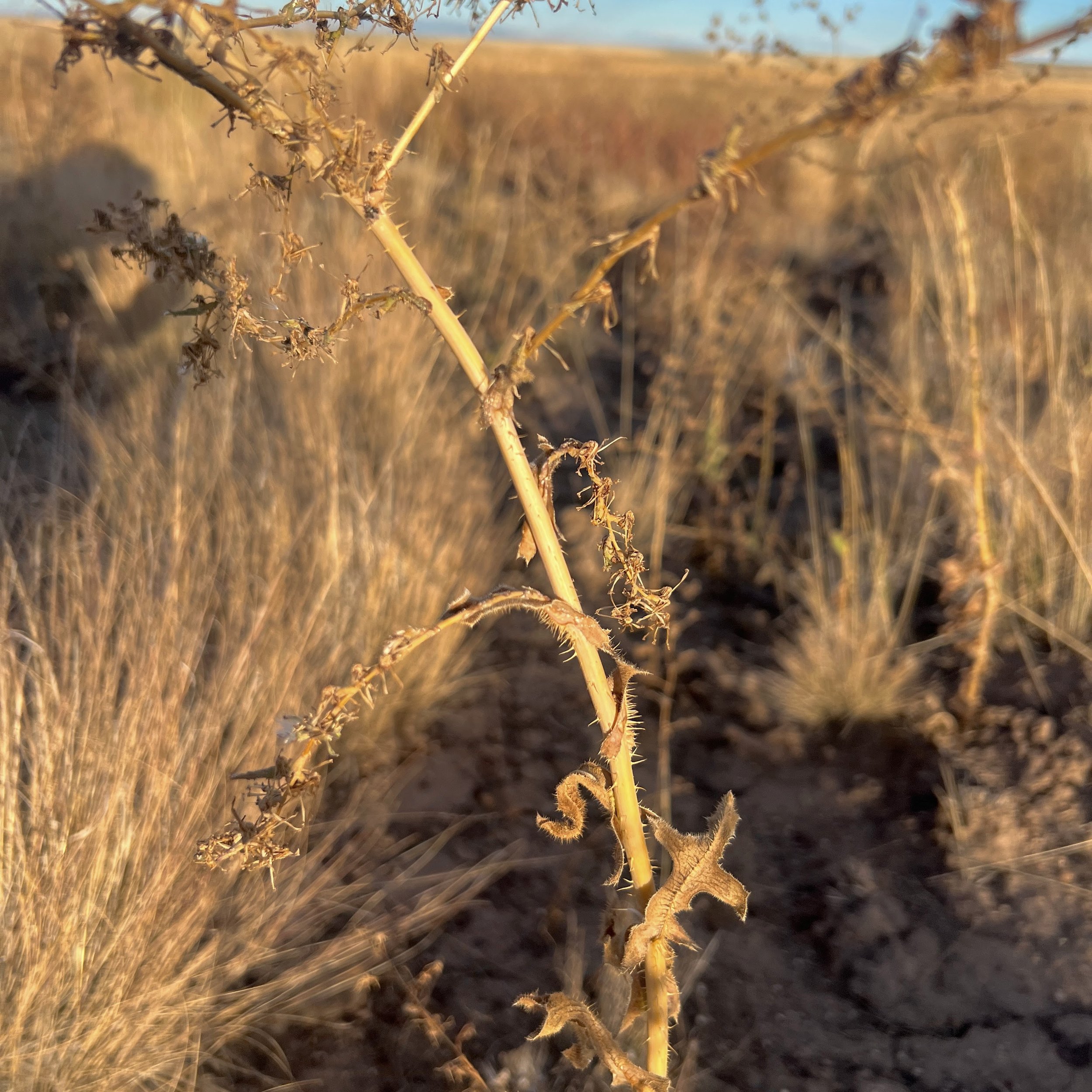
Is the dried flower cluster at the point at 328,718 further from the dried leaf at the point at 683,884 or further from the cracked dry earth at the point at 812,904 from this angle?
the cracked dry earth at the point at 812,904

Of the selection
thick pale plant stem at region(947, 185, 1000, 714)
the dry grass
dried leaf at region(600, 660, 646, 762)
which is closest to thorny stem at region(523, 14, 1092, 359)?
dried leaf at region(600, 660, 646, 762)

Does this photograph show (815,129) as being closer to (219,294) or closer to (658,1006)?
(219,294)

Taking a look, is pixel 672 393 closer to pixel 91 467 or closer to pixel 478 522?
pixel 478 522

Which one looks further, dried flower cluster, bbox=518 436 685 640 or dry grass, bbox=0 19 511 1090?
dry grass, bbox=0 19 511 1090

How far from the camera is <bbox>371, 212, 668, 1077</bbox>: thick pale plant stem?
0.69 m

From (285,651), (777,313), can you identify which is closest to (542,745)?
(285,651)

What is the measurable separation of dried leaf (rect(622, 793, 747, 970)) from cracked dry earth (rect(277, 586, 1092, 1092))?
1.03ft

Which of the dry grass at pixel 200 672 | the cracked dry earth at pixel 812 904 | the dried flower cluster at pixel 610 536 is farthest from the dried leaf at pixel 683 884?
the dry grass at pixel 200 672

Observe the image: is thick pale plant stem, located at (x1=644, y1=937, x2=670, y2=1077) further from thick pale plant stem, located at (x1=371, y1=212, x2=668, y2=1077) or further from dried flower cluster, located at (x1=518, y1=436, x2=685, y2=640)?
dried flower cluster, located at (x1=518, y1=436, x2=685, y2=640)

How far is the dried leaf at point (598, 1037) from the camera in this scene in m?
0.83

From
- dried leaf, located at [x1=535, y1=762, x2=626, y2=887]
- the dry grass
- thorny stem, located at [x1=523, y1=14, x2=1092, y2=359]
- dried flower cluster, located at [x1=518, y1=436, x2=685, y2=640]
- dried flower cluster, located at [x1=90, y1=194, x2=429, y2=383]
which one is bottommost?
the dry grass

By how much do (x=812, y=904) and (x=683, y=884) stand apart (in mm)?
948

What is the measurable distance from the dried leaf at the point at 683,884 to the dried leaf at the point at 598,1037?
8 cm

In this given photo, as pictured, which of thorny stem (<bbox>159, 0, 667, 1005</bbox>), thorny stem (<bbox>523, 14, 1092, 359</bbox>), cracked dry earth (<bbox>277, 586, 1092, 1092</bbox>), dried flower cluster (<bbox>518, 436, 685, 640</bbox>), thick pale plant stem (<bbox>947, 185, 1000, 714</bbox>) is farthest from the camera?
thick pale plant stem (<bbox>947, 185, 1000, 714</bbox>)
